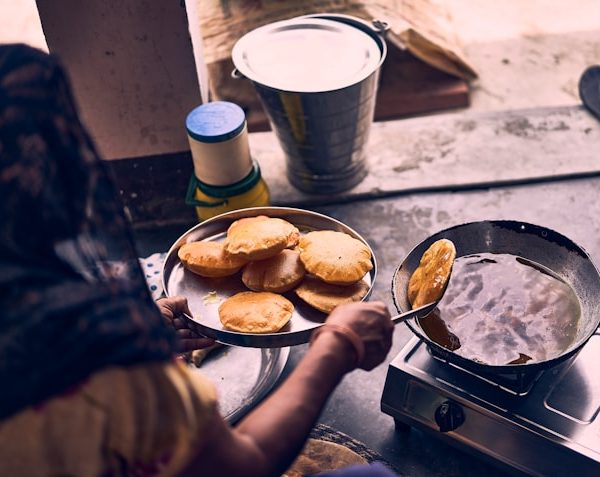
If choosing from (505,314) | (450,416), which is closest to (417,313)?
(505,314)

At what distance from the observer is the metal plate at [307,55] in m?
3.14

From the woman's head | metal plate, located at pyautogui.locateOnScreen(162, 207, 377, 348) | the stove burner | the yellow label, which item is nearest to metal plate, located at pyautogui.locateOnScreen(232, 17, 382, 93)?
the yellow label

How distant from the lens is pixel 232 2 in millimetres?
4410

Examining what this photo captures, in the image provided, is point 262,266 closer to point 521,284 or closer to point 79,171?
point 521,284

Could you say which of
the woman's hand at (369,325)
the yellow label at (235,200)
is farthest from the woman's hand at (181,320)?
the yellow label at (235,200)

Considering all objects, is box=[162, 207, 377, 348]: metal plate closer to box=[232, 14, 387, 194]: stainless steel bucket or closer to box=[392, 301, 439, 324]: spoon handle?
box=[392, 301, 439, 324]: spoon handle

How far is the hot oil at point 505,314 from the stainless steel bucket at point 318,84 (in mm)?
1276

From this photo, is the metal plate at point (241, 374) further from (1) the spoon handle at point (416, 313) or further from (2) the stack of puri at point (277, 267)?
(1) the spoon handle at point (416, 313)

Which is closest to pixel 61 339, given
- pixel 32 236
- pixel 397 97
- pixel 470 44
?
pixel 32 236

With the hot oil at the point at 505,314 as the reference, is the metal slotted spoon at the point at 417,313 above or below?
above

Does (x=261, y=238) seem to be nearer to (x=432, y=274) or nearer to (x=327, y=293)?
(x=327, y=293)

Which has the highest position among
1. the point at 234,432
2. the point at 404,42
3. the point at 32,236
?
the point at 32,236

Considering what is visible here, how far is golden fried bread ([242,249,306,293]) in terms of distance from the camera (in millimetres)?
2160

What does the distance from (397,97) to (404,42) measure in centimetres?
37
